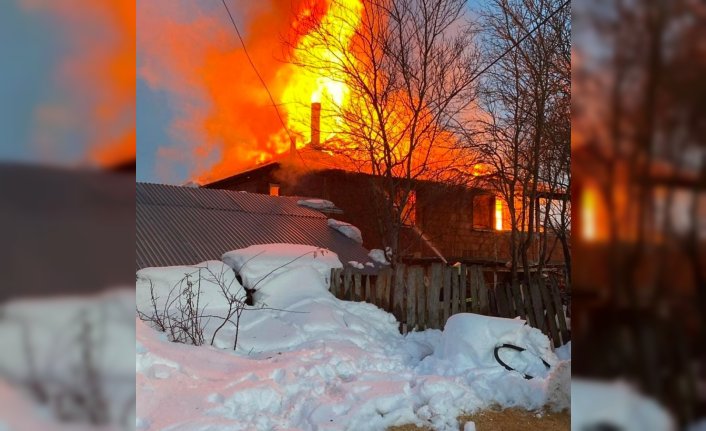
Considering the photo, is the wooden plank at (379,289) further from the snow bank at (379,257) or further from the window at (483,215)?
the window at (483,215)

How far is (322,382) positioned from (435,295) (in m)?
3.60

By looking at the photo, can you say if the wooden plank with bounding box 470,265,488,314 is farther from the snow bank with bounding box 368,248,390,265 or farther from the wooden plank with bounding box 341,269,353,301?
the snow bank with bounding box 368,248,390,265

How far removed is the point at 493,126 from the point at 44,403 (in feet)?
38.9

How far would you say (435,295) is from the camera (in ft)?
27.4

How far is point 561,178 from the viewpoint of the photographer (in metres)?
10.4

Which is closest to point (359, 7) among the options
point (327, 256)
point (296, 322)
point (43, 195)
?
point (327, 256)

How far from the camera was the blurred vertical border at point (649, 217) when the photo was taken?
3.52 ft

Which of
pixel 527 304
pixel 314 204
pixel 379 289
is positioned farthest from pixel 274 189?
pixel 527 304

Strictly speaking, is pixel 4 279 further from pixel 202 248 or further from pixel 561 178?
pixel 202 248

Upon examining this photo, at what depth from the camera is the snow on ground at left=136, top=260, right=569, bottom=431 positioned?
13.4 feet

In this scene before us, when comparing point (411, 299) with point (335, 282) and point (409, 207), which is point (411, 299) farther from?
point (409, 207)

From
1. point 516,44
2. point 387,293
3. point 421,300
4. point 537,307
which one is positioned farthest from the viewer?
point 516,44

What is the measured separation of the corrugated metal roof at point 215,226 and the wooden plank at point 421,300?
414 cm

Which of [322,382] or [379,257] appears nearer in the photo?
[322,382]
